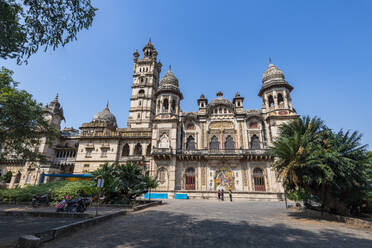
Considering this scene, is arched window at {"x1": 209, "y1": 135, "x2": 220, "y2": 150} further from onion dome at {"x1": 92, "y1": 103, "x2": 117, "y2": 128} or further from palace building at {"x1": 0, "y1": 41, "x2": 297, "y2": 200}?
onion dome at {"x1": 92, "y1": 103, "x2": 117, "y2": 128}

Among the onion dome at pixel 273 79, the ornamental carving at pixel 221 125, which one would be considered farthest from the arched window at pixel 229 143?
the onion dome at pixel 273 79

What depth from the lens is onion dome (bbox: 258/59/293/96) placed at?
98.7 ft

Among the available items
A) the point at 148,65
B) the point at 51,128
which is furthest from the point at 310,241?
the point at 148,65

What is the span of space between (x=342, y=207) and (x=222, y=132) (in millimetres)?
19169

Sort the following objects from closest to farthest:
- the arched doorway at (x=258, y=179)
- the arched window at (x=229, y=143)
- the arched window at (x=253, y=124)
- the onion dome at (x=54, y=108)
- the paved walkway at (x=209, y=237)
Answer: the paved walkway at (x=209, y=237) → the arched doorway at (x=258, y=179) → the arched window at (x=229, y=143) → the arched window at (x=253, y=124) → the onion dome at (x=54, y=108)

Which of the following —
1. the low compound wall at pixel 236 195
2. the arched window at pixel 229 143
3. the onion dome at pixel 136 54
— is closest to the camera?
the low compound wall at pixel 236 195

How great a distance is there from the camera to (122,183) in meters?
14.9

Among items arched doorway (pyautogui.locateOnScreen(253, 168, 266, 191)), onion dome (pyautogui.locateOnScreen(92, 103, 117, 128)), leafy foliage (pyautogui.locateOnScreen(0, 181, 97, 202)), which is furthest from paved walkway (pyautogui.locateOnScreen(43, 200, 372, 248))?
onion dome (pyautogui.locateOnScreen(92, 103, 117, 128))

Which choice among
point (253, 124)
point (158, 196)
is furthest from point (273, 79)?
point (158, 196)

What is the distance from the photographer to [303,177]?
416 inches

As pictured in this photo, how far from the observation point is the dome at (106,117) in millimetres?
40719

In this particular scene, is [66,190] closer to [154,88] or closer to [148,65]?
[154,88]

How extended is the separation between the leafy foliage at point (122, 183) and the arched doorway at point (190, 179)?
1183 centimetres

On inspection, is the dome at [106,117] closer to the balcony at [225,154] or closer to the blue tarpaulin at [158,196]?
the balcony at [225,154]
